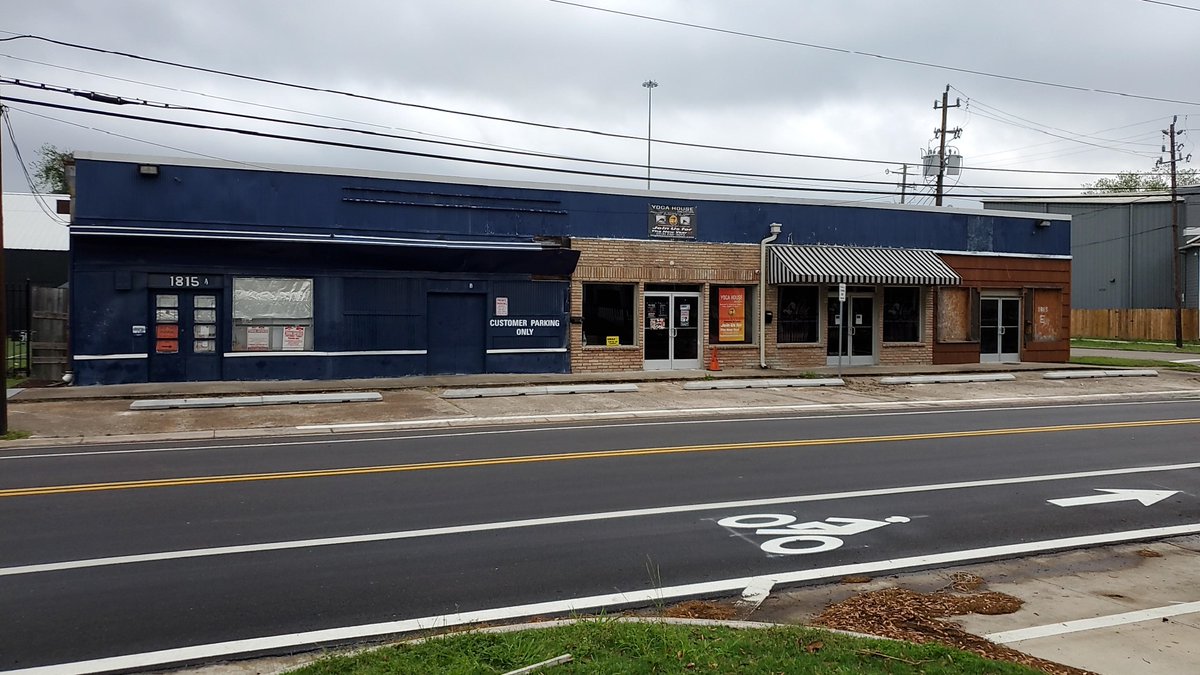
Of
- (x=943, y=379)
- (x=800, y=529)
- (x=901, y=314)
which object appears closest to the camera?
(x=800, y=529)

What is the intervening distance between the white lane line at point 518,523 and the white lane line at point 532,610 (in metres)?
1.94

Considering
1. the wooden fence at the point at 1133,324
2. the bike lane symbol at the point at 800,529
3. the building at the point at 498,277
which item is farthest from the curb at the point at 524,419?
the wooden fence at the point at 1133,324

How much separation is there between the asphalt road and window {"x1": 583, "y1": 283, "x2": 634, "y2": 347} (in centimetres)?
1007

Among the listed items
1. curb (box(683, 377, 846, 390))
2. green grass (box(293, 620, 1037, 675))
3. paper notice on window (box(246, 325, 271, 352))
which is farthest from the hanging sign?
green grass (box(293, 620, 1037, 675))

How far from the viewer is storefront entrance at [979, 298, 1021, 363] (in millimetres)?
28719

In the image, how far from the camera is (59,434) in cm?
1381

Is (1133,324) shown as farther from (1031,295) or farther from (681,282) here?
(681,282)

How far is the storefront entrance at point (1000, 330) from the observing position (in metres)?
28.7

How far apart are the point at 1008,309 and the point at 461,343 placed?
18.8 m

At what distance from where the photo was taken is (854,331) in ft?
87.6

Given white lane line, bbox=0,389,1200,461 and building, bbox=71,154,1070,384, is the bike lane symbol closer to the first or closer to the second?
white lane line, bbox=0,389,1200,461

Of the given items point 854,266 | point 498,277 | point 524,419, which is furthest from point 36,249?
point 854,266

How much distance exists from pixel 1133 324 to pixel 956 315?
31076 mm

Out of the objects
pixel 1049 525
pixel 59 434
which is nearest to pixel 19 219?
pixel 59 434
